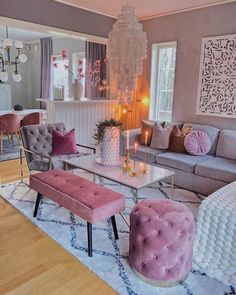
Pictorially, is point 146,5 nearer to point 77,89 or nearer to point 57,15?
point 57,15

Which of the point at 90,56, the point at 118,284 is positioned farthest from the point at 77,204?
the point at 90,56

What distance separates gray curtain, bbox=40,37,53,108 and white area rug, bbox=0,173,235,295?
4598 mm

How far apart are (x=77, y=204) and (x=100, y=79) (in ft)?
12.2

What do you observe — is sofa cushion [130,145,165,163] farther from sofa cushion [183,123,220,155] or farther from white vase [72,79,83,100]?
white vase [72,79,83,100]

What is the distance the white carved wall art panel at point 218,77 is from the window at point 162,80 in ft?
2.17

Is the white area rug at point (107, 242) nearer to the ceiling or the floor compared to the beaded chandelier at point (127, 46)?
nearer to the floor

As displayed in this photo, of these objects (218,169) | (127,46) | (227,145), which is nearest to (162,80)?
(227,145)

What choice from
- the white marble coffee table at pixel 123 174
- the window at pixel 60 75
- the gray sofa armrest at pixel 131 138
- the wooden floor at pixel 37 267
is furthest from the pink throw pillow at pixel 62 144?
the window at pixel 60 75

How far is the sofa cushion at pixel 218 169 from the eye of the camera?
3169mm

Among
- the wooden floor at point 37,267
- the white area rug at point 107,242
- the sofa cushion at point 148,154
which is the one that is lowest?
the wooden floor at point 37,267

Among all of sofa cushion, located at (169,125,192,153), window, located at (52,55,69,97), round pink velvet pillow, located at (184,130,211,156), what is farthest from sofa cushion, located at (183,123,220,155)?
window, located at (52,55,69,97)

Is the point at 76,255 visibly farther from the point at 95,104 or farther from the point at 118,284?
the point at 95,104

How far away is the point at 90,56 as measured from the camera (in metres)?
5.70

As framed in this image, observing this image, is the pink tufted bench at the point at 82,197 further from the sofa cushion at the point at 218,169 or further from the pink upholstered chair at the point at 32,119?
the pink upholstered chair at the point at 32,119
